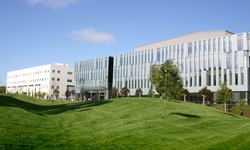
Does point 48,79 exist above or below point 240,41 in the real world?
below

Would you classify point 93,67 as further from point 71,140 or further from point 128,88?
point 71,140

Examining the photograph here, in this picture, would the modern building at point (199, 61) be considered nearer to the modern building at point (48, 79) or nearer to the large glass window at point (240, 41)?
the large glass window at point (240, 41)

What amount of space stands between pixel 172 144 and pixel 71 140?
18.9 ft

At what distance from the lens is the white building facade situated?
7212 centimetres

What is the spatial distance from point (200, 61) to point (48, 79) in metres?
89.3

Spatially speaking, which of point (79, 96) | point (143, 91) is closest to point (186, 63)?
point (143, 91)

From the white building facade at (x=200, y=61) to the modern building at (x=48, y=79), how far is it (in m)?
49.0

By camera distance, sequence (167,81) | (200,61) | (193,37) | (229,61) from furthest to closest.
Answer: (193,37), (200,61), (229,61), (167,81)

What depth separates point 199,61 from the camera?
8312 centimetres

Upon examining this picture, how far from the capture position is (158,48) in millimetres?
96688

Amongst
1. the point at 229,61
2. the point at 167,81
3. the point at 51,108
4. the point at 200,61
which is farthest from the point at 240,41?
the point at 167,81

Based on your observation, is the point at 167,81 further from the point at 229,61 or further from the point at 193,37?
the point at 193,37

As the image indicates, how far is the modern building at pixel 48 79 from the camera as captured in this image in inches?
5807

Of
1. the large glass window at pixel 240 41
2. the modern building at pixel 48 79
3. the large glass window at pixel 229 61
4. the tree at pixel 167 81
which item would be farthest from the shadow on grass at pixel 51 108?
the modern building at pixel 48 79
